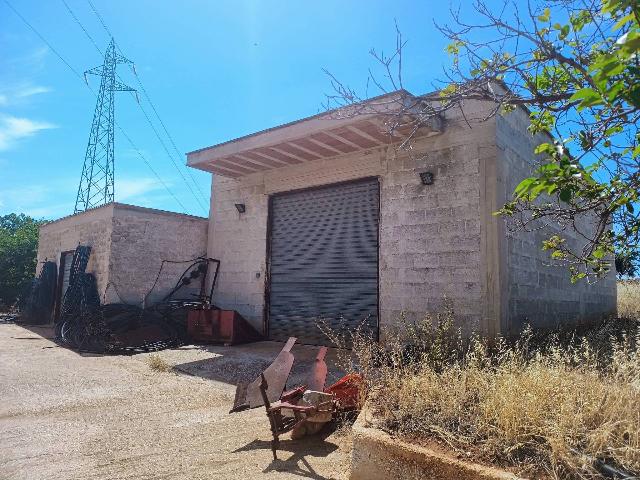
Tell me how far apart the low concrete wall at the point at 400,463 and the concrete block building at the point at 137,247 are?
876 cm

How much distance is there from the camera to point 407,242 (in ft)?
24.5

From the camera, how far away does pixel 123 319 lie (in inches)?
353

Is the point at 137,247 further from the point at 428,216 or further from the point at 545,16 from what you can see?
the point at 545,16

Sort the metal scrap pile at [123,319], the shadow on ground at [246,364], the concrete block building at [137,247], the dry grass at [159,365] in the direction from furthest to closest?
1. the concrete block building at [137,247]
2. the metal scrap pile at [123,319]
3. the dry grass at [159,365]
4. the shadow on ground at [246,364]

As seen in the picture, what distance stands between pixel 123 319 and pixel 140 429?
18.6 ft

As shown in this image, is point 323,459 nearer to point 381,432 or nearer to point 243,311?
point 381,432

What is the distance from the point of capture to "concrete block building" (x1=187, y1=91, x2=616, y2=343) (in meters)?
6.69

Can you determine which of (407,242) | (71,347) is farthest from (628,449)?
(71,347)

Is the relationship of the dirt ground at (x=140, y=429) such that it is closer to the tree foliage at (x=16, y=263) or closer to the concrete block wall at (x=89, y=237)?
the concrete block wall at (x=89, y=237)

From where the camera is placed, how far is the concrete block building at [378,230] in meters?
6.69

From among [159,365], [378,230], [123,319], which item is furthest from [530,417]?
[123,319]

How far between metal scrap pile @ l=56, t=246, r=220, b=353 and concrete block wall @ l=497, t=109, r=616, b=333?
6.63 metres

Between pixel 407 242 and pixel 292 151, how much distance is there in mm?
3067

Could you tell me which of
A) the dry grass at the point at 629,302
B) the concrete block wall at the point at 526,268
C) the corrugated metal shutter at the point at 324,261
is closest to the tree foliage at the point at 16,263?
the corrugated metal shutter at the point at 324,261
